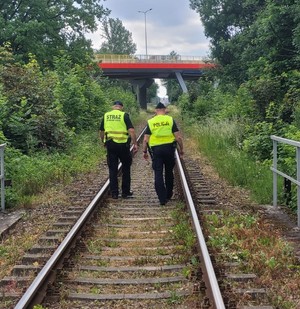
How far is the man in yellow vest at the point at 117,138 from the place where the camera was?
895cm

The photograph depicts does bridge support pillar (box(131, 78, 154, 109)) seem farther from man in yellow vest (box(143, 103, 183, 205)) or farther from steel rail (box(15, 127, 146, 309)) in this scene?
steel rail (box(15, 127, 146, 309))

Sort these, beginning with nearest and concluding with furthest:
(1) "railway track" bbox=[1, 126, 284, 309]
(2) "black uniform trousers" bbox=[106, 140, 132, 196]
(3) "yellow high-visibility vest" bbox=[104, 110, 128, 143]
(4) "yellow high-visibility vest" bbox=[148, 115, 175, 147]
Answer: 1. (1) "railway track" bbox=[1, 126, 284, 309]
2. (4) "yellow high-visibility vest" bbox=[148, 115, 175, 147]
3. (3) "yellow high-visibility vest" bbox=[104, 110, 128, 143]
4. (2) "black uniform trousers" bbox=[106, 140, 132, 196]

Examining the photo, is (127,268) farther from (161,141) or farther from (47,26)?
(47,26)

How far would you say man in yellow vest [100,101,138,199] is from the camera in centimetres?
895

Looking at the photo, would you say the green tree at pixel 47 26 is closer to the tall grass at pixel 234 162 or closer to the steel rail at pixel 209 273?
the tall grass at pixel 234 162

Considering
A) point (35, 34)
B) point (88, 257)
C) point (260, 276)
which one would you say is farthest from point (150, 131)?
point (35, 34)

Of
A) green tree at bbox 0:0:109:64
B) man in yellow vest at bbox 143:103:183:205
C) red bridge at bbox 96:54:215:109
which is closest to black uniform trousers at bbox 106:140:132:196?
man in yellow vest at bbox 143:103:183:205

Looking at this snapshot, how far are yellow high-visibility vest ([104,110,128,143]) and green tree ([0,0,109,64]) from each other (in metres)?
22.1

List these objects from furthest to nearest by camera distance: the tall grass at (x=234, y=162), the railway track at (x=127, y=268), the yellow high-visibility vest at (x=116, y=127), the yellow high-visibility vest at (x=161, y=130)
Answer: the tall grass at (x=234, y=162), the yellow high-visibility vest at (x=116, y=127), the yellow high-visibility vest at (x=161, y=130), the railway track at (x=127, y=268)

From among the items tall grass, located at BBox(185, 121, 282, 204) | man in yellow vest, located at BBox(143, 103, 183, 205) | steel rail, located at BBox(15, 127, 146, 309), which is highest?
man in yellow vest, located at BBox(143, 103, 183, 205)

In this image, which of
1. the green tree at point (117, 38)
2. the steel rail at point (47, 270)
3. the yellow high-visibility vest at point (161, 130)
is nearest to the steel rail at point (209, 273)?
the steel rail at point (47, 270)

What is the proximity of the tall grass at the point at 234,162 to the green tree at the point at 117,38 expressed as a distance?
105914 mm

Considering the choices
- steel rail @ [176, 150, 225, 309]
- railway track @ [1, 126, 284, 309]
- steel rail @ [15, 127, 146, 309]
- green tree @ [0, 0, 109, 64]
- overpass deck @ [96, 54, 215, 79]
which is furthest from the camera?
overpass deck @ [96, 54, 215, 79]

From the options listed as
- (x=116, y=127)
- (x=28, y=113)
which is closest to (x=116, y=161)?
(x=116, y=127)
